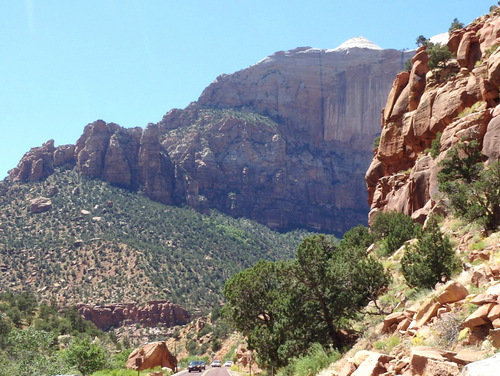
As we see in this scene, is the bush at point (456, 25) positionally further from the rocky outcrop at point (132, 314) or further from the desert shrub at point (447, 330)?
the rocky outcrop at point (132, 314)

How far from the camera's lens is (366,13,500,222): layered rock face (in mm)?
32625

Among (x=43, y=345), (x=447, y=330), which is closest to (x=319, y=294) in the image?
(x=447, y=330)

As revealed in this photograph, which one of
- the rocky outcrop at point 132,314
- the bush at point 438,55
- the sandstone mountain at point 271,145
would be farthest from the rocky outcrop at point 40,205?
the bush at point 438,55

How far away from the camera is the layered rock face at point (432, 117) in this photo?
3262 cm

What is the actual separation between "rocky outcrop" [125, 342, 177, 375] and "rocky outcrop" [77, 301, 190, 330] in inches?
1721

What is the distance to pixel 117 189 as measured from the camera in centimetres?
13150

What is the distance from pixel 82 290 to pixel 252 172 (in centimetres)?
9913

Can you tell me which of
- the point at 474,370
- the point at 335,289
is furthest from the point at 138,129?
the point at 474,370

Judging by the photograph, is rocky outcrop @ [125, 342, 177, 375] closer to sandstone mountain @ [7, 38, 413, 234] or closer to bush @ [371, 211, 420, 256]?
bush @ [371, 211, 420, 256]

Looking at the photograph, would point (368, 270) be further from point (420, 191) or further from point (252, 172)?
point (252, 172)

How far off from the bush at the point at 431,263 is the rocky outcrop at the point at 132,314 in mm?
68162

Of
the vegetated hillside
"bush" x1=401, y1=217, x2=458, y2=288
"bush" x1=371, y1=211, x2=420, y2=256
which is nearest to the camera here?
"bush" x1=401, y1=217, x2=458, y2=288

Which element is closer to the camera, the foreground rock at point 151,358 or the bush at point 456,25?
the foreground rock at point 151,358

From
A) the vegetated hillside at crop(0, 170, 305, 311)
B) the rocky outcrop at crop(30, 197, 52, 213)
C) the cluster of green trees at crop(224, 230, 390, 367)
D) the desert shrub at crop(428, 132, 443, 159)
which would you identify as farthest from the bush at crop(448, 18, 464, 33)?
the rocky outcrop at crop(30, 197, 52, 213)
